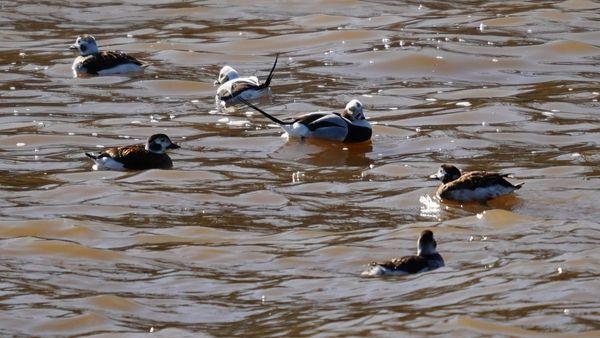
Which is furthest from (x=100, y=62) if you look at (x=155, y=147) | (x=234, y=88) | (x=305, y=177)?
(x=305, y=177)

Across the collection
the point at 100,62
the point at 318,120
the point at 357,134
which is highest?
the point at 100,62

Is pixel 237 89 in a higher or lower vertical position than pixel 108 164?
higher

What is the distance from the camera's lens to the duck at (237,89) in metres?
17.0

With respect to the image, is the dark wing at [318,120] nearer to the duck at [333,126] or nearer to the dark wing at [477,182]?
the duck at [333,126]

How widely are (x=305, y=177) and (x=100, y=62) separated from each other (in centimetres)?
600

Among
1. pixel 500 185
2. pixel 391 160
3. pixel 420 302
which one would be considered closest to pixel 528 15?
pixel 391 160

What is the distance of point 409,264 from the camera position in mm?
9781

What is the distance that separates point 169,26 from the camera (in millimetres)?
22609

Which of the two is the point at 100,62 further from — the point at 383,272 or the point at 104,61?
the point at 383,272

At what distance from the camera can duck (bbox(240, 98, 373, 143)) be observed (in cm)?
1495

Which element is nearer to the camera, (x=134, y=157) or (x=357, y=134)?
(x=134, y=157)

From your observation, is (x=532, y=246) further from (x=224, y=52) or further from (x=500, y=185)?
(x=224, y=52)

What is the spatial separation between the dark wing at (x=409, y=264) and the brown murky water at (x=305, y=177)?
9 cm

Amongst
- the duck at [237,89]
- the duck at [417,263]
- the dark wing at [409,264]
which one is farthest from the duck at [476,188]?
the duck at [237,89]
